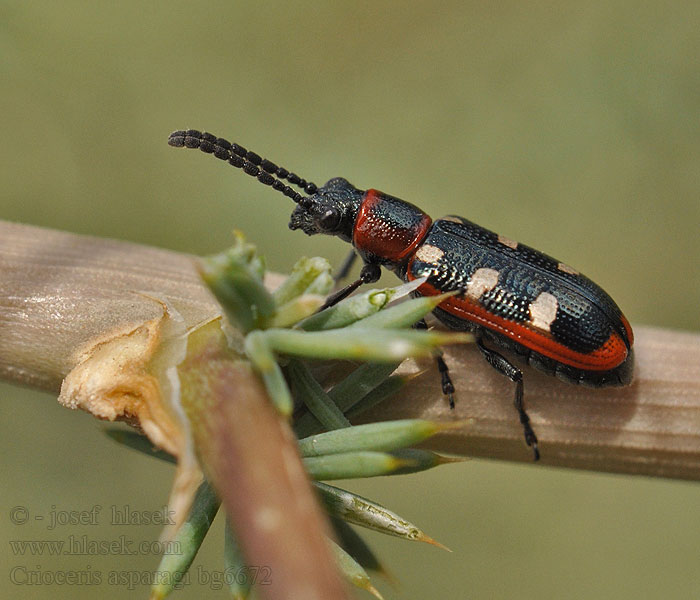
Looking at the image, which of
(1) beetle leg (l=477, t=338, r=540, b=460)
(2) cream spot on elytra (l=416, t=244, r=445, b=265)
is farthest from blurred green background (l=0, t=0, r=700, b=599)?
(1) beetle leg (l=477, t=338, r=540, b=460)

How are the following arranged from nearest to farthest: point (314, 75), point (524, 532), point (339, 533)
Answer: point (339, 533) → point (524, 532) → point (314, 75)

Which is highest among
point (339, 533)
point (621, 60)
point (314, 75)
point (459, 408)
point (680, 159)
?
point (621, 60)

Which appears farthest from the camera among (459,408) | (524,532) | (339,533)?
(524,532)

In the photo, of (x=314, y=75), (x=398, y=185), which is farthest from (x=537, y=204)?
(x=314, y=75)

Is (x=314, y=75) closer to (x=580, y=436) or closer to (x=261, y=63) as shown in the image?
(x=261, y=63)

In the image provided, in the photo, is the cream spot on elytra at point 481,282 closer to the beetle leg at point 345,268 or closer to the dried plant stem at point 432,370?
the dried plant stem at point 432,370

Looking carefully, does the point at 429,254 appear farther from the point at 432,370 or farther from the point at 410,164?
the point at 410,164

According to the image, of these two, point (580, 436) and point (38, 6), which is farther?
point (38, 6)

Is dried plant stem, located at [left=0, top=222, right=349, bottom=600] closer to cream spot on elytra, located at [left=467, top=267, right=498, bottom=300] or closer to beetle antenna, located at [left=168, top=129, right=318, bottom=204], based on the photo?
beetle antenna, located at [left=168, top=129, right=318, bottom=204]
